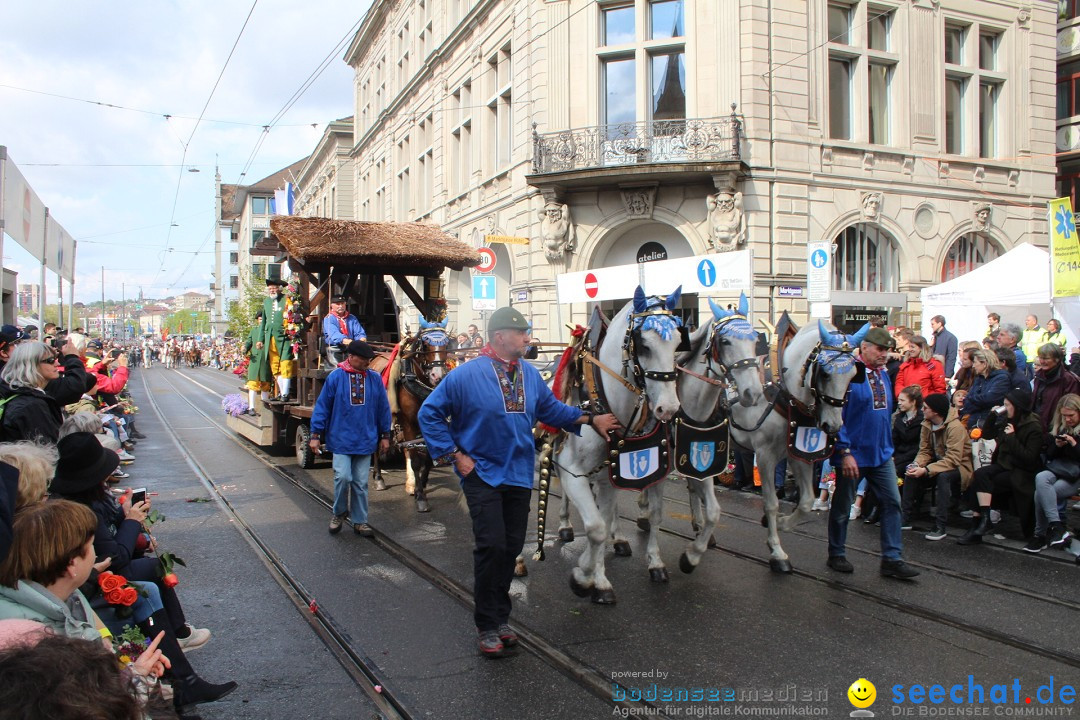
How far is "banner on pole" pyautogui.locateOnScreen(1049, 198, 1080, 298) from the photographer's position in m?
11.9

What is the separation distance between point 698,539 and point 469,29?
23.9 metres

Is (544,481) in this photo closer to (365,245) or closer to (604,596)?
(604,596)

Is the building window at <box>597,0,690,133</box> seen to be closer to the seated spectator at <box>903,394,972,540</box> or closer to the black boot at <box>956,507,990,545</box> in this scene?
the seated spectator at <box>903,394,972,540</box>

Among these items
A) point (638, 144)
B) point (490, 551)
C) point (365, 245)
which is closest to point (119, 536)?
point (490, 551)

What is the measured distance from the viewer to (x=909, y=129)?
68.7 feet

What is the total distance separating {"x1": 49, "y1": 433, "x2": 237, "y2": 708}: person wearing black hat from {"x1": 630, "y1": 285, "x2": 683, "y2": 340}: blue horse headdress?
3293 mm

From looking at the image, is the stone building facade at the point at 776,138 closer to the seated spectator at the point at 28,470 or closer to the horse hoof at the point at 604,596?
the horse hoof at the point at 604,596

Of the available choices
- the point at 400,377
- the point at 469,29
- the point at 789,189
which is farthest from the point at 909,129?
the point at 400,377

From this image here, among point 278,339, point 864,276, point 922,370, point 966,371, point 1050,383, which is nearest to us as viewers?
point 1050,383

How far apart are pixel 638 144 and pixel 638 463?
15217 millimetres

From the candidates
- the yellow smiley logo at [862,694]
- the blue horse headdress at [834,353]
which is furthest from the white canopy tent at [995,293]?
the yellow smiley logo at [862,694]

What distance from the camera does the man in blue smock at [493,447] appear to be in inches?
185

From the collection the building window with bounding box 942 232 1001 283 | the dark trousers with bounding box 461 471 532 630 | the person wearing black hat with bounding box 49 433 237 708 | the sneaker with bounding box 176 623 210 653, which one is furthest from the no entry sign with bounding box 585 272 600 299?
the building window with bounding box 942 232 1001 283

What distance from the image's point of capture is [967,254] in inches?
870
